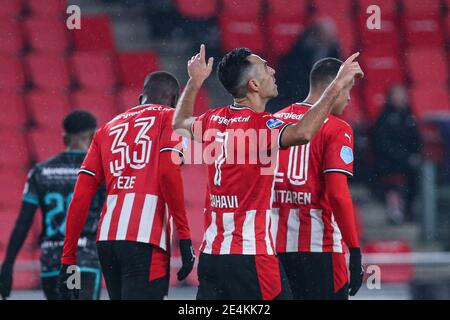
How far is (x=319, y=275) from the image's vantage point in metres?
4.88

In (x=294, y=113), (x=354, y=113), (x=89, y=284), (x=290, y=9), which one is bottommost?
(x=89, y=284)

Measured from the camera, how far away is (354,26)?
11812mm

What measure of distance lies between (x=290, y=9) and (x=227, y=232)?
794 cm

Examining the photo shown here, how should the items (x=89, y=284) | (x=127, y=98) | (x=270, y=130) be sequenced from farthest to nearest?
(x=127, y=98) → (x=89, y=284) → (x=270, y=130)

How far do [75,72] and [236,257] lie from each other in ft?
24.4

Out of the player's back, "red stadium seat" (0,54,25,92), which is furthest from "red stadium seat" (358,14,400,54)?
the player's back

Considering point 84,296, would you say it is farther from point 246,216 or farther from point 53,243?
point 246,216

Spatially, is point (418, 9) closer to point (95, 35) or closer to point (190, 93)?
point (95, 35)

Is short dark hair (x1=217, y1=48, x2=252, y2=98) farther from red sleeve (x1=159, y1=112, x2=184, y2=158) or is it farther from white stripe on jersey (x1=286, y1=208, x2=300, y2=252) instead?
white stripe on jersey (x1=286, y1=208, x2=300, y2=252)

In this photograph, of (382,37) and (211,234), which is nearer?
(211,234)

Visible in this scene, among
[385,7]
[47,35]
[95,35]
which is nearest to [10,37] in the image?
[47,35]

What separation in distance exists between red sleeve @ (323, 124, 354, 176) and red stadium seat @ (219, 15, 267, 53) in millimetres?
6523

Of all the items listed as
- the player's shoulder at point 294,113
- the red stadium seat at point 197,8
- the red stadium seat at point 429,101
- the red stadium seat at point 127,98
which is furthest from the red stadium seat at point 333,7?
the player's shoulder at point 294,113
